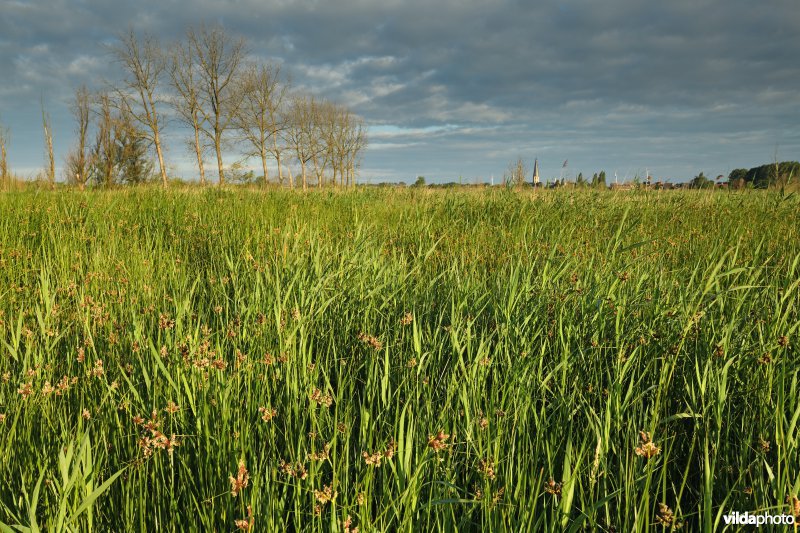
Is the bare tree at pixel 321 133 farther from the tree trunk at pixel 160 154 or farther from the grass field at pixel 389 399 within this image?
the grass field at pixel 389 399

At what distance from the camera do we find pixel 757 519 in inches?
50.3

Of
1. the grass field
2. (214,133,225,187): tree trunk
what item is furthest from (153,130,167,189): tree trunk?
the grass field

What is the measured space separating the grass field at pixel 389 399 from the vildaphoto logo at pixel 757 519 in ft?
0.09

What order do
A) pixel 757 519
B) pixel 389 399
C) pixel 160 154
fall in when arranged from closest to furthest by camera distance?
pixel 757 519
pixel 389 399
pixel 160 154

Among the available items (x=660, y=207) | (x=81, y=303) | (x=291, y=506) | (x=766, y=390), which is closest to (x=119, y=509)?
(x=291, y=506)

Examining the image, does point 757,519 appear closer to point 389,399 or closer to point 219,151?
point 389,399

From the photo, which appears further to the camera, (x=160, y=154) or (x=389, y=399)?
(x=160, y=154)

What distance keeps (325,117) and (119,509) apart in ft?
168

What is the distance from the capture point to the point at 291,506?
1446 mm

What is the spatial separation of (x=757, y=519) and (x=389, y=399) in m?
1.14

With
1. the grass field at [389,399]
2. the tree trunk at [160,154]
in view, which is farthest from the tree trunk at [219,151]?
the grass field at [389,399]

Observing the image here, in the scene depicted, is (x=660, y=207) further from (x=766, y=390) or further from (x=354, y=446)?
(x=354, y=446)

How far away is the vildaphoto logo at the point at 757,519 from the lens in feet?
4.04

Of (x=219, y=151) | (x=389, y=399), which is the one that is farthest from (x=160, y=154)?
(x=389, y=399)
